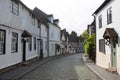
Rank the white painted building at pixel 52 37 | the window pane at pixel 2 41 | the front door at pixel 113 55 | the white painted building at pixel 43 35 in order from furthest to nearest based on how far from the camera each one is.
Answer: the white painted building at pixel 52 37 < the white painted building at pixel 43 35 < the front door at pixel 113 55 < the window pane at pixel 2 41

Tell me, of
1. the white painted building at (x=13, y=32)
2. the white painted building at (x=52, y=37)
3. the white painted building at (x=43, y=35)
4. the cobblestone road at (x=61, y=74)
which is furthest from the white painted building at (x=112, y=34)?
the white painted building at (x=52, y=37)

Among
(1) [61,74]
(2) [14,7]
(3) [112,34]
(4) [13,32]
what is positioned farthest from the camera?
(2) [14,7]

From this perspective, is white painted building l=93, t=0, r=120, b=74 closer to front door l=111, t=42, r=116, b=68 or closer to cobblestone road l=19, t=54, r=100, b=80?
front door l=111, t=42, r=116, b=68

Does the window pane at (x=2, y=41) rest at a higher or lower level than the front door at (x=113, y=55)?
higher

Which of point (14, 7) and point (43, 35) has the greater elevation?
point (14, 7)

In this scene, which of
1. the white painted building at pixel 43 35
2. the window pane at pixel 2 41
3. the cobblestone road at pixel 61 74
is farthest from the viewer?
the white painted building at pixel 43 35

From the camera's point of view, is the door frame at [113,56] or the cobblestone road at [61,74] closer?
the cobblestone road at [61,74]

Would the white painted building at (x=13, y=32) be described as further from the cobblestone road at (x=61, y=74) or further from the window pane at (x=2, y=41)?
the cobblestone road at (x=61, y=74)

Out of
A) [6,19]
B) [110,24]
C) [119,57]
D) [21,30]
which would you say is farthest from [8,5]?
[119,57]

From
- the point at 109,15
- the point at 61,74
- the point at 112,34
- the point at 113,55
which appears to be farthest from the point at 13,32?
the point at 113,55

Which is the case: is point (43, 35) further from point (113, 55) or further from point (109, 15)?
point (113, 55)

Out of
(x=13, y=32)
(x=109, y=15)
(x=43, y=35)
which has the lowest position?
(x=13, y=32)

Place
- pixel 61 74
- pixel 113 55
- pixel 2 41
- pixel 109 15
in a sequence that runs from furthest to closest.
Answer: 1. pixel 109 15
2. pixel 113 55
3. pixel 2 41
4. pixel 61 74

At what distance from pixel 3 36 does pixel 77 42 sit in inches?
3121
